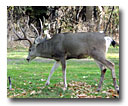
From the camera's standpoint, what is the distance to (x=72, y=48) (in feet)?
19.4

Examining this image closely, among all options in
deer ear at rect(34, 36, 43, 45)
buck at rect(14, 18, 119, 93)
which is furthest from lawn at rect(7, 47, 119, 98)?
deer ear at rect(34, 36, 43, 45)

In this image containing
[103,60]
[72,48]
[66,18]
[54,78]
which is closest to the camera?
[103,60]

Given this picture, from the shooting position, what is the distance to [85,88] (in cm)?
586

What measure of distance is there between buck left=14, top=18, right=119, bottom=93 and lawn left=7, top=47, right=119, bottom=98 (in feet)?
0.31

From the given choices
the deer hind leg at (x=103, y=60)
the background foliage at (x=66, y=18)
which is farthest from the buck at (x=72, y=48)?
the background foliage at (x=66, y=18)

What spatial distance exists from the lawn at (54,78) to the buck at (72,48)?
10cm

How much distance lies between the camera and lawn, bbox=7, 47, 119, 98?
5746 mm

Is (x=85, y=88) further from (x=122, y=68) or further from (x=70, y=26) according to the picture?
(x=70, y=26)

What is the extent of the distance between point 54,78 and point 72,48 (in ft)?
2.11

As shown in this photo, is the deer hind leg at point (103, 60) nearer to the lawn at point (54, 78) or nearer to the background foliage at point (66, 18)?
the lawn at point (54, 78)

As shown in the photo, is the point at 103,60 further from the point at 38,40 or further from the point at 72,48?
the point at 38,40

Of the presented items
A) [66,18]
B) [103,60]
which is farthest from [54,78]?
[66,18]

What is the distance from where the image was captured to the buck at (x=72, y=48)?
5.72 m
